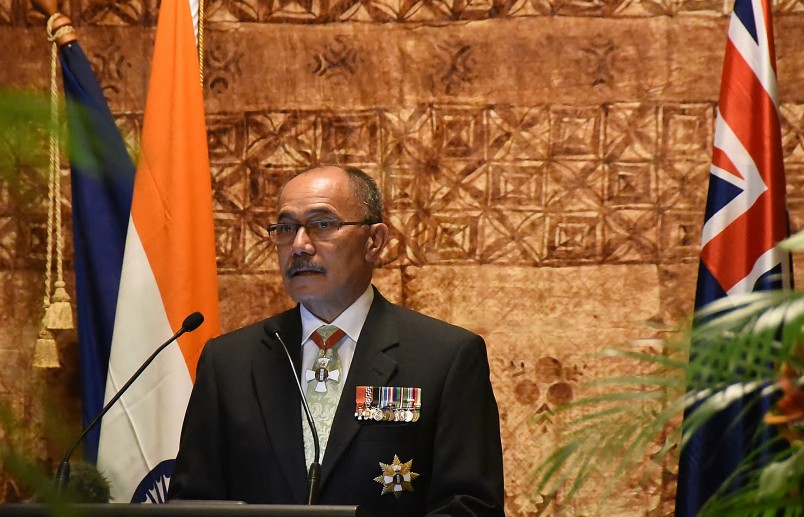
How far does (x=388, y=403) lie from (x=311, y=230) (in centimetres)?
63

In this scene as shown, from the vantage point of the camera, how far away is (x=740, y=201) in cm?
385

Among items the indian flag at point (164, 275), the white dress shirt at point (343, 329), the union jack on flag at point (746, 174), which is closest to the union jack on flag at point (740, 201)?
the union jack on flag at point (746, 174)

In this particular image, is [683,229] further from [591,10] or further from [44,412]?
[44,412]

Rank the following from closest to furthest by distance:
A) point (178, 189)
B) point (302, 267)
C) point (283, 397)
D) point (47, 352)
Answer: point (283, 397), point (302, 267), point (47, 352), point (178, 189)

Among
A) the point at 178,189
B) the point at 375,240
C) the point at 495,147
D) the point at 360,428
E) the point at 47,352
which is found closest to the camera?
the point at 360,428

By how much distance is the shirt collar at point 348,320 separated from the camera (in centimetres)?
329

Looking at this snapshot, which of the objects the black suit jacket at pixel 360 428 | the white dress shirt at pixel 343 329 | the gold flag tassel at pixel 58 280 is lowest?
the black suit jacket at pixel 360 428

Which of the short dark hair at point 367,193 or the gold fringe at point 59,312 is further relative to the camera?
the gold fringe at point 59,312

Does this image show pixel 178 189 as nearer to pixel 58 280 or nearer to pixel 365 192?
pixel 58 280

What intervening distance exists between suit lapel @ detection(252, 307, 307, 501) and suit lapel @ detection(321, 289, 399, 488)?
9cm

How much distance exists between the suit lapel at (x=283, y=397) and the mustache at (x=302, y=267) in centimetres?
16

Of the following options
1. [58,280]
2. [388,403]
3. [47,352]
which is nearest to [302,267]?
[388,403]

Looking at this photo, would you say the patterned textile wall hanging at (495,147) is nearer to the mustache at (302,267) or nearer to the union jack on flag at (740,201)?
the union jack on flag at (740,201)

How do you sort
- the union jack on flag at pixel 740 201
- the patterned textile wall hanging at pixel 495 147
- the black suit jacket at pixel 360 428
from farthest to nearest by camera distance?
the patterned textile wall hanging at pixel 495 147
the union jack on flag at pixel 740 201
the black suit jacket at pixel 360 428
